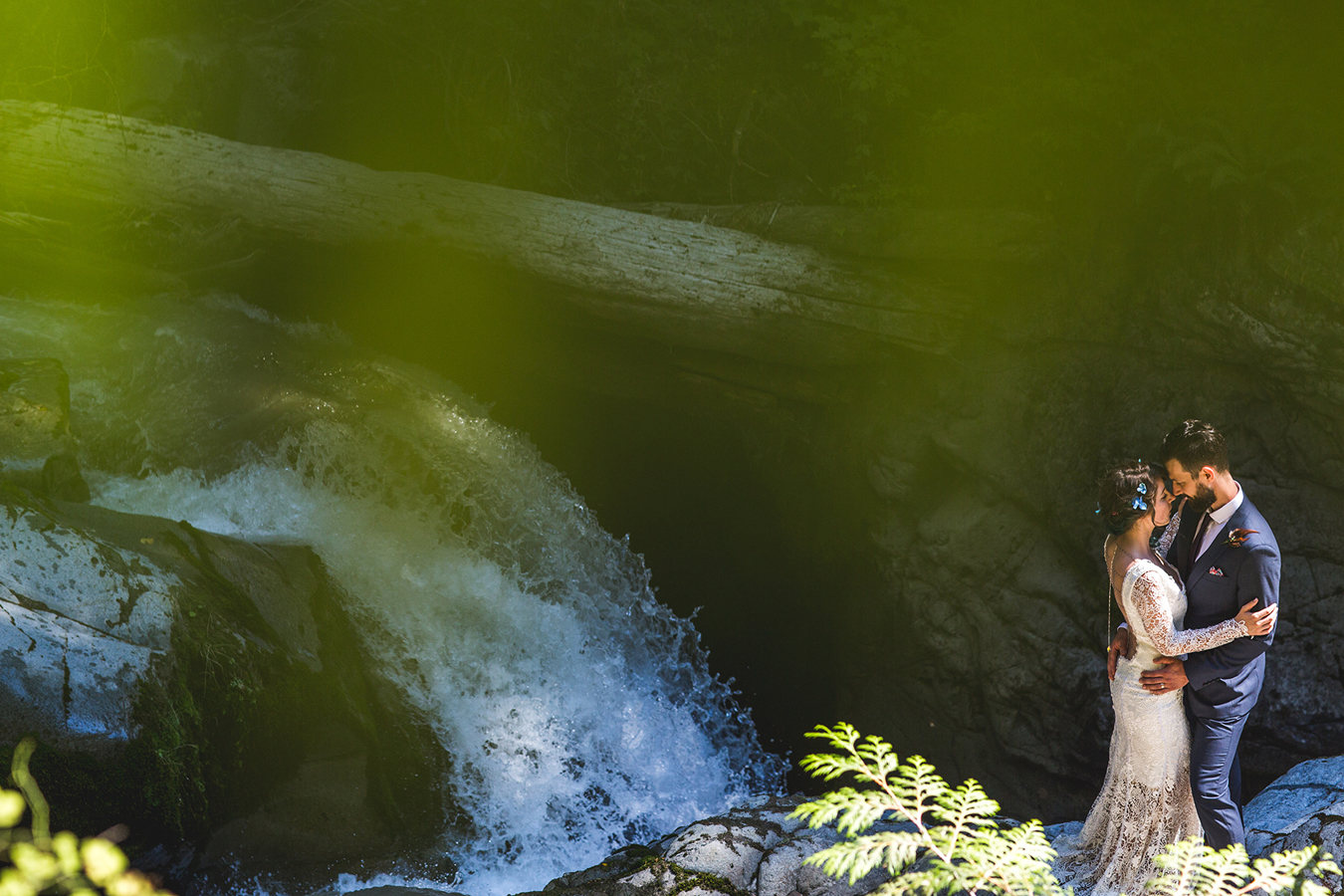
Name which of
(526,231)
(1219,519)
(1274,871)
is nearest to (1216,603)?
(1219,519)

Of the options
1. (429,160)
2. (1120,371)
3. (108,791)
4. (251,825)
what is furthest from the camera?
(429,160)

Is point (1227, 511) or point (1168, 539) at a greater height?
point (1227, 511)

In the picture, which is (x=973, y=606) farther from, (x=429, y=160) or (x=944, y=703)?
(x=429, y=160)

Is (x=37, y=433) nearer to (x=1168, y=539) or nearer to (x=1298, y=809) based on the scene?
(x=1168, y=539)

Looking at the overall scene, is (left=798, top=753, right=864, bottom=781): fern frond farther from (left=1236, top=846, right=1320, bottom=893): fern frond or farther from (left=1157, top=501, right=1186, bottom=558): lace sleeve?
(left=1157, top=501, right=1186, bottom=558): lace sleeve

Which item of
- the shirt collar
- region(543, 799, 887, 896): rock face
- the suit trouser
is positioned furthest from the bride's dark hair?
region(543, 799, 887, 896): rock face

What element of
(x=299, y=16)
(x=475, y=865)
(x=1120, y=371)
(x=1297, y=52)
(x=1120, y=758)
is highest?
(x=1297, y=52)

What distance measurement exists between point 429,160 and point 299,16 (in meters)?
1.90

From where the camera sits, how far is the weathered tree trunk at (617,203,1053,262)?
17.8 feet

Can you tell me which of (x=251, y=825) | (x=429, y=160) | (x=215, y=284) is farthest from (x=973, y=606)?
→ (x=215, y=284)

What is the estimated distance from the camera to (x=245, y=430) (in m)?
5.78

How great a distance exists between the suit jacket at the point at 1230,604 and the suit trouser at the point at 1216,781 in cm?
6

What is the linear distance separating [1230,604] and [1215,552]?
18 centimetres

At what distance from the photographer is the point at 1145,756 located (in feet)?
10.5
